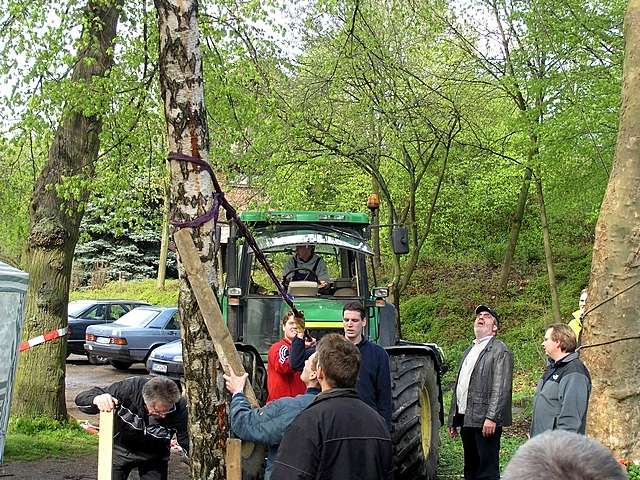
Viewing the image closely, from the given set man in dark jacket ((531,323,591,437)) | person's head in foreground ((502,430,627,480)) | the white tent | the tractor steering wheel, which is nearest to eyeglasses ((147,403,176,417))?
the white tent

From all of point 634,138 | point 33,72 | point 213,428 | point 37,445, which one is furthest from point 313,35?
point 213,428

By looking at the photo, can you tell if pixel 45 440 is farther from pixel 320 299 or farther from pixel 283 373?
pixel 283 373

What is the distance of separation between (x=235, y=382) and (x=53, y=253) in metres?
7.00

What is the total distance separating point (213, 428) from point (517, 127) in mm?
13867

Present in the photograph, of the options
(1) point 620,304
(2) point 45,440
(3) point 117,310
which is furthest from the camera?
(3) point 117,310

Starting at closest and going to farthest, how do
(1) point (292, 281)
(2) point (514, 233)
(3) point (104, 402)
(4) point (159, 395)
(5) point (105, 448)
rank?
1. (5) point (105, 448)
2. (3) point (104, 402)
3. (4) point (159, 395)
4. (1) point (292, 281)
5. (2) point (514, 233)

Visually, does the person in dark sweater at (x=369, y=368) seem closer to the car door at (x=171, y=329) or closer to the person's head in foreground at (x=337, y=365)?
the person's head in foreground at (x=337, y=365)

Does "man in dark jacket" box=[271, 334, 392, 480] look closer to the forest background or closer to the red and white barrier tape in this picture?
the forest background

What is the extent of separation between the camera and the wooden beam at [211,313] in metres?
4.89

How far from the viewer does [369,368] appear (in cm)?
641

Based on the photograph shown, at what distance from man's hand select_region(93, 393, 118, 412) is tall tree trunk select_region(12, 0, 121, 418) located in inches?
219

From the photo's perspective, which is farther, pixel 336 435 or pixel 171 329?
pixel 171 329

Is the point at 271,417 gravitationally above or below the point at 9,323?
below

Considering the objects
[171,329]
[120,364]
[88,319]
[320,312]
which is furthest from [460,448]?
[88,319]
